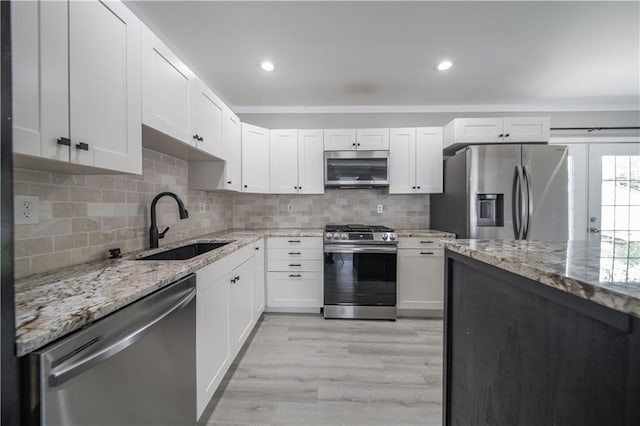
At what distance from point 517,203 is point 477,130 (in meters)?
0.93

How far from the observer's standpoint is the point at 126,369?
0.82 meters

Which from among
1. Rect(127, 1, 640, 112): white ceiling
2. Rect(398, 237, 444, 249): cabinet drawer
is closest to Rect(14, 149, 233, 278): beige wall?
Rect(127, 1, 640, 112): white ceiling

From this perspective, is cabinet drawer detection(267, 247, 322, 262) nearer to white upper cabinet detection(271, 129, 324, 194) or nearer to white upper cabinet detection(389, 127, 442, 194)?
white upper cabinet detection(271, 129, 324, 194)

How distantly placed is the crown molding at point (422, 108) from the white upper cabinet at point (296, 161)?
18.6 inches

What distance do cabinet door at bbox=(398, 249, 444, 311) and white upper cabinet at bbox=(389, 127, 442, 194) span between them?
2.67 feet

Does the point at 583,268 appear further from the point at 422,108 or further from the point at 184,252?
the point at 422,108

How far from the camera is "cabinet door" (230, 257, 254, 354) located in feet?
5.91

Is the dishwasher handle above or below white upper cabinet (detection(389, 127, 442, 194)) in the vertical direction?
below

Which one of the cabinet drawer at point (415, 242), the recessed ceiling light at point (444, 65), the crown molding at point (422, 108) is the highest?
the recessed ceiling light at point (444, 65)

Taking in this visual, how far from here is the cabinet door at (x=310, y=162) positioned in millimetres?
3045

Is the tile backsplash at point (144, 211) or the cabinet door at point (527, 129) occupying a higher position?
the cabinet door at point (527, 129)

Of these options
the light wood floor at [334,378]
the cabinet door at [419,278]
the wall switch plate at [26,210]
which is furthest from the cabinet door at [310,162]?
Result: the wall switch plate at [26,210]

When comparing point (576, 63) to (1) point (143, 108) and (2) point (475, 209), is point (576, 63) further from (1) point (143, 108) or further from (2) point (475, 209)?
(1) point (143, 108)

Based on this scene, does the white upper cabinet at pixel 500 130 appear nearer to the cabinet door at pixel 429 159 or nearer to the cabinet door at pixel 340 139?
the cabinet door at pixel 429 159
